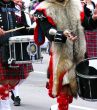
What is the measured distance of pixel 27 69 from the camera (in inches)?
307

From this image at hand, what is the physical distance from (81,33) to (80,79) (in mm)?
602

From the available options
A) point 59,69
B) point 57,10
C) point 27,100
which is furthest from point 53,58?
point 27,100

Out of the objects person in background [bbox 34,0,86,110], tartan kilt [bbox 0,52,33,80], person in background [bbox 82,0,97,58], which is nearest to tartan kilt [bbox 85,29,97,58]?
person in background [bbox 82,0,97,58]

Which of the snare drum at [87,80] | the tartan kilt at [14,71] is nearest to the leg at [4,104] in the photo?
the tartan kilt at [14,71]

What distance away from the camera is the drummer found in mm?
7137

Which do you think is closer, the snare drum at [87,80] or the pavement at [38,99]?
the snare drum at [87,80]

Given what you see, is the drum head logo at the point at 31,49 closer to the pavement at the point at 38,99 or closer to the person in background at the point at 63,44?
the pavement at the point at 38,99

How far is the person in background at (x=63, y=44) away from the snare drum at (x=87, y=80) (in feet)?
0.53

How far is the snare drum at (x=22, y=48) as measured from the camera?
276 inches

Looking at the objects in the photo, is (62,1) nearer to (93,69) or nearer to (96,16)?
(96,16)

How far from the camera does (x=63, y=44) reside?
5910 mm

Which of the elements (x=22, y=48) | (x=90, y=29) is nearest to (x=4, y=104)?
(x=22, y=48)

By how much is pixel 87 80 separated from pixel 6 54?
2010 mm

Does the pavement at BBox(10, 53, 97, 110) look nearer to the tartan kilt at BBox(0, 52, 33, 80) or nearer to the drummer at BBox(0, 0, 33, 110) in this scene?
the tartan kilt at BBox(0, 52, 33, 80)
